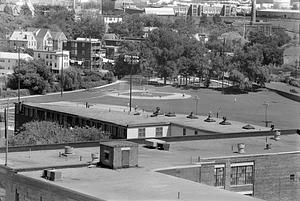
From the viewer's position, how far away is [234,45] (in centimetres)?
2052

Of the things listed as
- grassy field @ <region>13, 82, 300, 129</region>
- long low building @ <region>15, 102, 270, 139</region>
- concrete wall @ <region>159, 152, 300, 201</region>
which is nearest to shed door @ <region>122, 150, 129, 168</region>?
concrete wall @ <region>159, 152, 300, 201</region>

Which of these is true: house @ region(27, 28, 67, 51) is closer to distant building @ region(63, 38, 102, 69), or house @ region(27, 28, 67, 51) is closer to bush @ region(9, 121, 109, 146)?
distant building @ region(63, 38, 102, 69)

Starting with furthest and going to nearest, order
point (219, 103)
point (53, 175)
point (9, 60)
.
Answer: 1. point (9, 60)
2. point (219, 103)
3. point (53, 175)

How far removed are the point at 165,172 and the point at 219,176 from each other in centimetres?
56

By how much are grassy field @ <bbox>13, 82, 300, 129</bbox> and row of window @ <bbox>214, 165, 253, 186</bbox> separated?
586 cm

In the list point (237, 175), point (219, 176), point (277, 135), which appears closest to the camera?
point (219, 176)

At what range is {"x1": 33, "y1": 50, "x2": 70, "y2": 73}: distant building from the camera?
16.5m

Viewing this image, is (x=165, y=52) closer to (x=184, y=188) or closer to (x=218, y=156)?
(x=218, y=156)

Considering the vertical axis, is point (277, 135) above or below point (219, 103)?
above

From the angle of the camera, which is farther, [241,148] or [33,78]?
[33,78]

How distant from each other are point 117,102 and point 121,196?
9267 mm

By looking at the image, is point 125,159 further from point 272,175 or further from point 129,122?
point 129,122

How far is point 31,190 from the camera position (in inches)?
169

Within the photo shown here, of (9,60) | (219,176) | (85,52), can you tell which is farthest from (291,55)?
(219,176)
